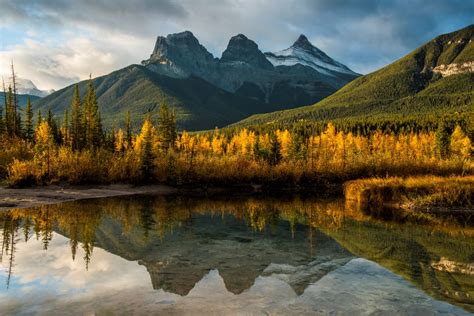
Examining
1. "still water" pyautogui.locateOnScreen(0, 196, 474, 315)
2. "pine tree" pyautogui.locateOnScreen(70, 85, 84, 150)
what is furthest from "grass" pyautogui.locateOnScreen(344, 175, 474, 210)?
"pine tree" pyautogui.locateOnScreen(70, 85, 84, 150)

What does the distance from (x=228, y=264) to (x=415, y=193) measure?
694 inches

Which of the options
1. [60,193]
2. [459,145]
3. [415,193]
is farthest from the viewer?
[459,145]

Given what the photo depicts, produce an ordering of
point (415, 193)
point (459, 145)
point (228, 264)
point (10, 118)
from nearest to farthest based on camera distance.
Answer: point (228, 264), point (415, 193), point (10, 118), point (459, 145)

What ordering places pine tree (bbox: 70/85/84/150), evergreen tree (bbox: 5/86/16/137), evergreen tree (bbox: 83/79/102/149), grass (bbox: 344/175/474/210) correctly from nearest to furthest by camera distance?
grass (bbox: 344/175/474/210), pine tree (bbox: 70/85/84/150), evergreen tree (bbox: 83/79/102/149), evergreen tree (bbox: 5/86/16/137)

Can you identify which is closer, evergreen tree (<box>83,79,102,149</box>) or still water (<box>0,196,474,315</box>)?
still water (<box>0,196,474,315</box>)

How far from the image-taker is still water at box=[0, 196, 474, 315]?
7.96 metres

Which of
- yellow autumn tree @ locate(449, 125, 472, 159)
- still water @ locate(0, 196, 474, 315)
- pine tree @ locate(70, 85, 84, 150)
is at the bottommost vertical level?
still water @ locate(0, 196, 474, 315)

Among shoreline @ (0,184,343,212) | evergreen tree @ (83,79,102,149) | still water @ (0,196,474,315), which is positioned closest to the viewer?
still water @ (0,196,474,315)

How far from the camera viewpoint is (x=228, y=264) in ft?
36.7

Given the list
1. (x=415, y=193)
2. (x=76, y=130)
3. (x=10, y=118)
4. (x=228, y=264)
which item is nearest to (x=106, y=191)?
(x=228, y=264)

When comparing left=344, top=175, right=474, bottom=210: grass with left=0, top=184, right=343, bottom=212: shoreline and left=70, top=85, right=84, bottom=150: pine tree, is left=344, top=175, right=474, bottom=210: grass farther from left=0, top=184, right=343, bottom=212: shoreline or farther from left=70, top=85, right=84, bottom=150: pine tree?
left=70, top=85, right=84, bottom=150: pine tree

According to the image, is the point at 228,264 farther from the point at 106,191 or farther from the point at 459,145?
the point at 459,145

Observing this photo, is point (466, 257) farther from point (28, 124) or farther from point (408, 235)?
point (28, 124)

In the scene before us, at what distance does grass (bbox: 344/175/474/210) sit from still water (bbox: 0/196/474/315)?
362 centimetres
